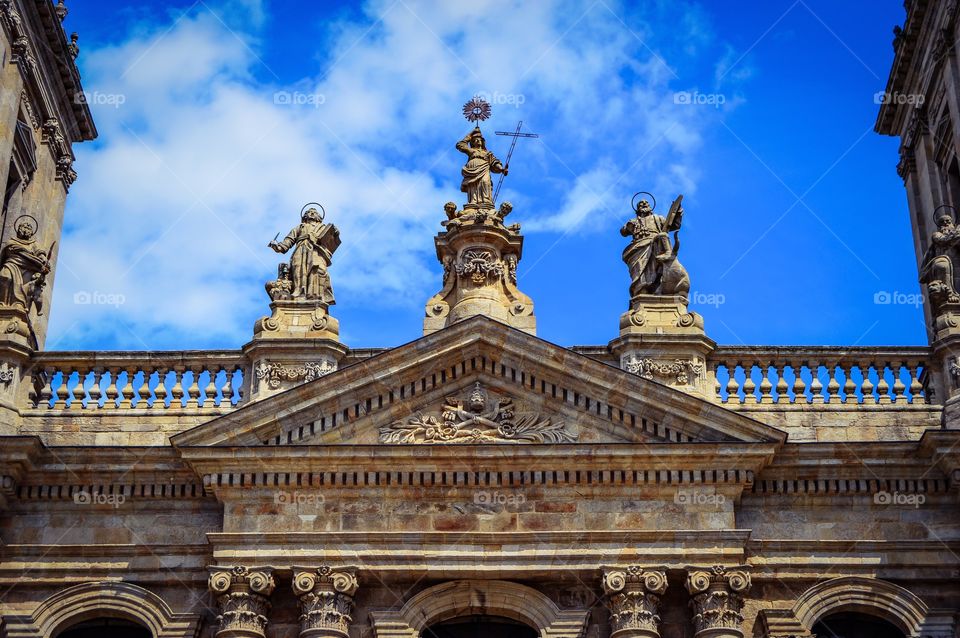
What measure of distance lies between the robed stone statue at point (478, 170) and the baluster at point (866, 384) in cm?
607

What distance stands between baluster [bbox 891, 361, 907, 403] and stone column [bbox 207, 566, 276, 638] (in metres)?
9.11

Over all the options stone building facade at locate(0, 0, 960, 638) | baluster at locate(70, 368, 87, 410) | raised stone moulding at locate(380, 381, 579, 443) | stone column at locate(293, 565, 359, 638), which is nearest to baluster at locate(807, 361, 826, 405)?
stone building facade at locate(0, 0, 960, 638)

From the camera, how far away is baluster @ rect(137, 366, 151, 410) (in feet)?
77.6

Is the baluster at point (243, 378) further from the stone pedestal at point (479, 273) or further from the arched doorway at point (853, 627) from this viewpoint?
the arched doorway at point (853, 627)

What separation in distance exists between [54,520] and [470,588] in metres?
5.80

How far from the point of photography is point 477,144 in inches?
1030

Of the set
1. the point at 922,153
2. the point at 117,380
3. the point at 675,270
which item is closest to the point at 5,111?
the point at 117,380

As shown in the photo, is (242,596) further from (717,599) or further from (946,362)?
(946,362)

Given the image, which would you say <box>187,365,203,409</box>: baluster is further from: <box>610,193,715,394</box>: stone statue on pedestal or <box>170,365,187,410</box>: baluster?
<box>610,193,715,394</box>: stone statue on pedestal

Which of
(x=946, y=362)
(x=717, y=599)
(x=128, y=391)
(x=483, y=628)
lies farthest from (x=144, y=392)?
(x=946, y=362)

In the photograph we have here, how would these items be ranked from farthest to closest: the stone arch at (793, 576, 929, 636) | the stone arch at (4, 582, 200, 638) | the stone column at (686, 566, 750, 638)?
the stone arch at (4, 582, 200, 638), the stone arch at (793, 576, 929, 636), the stone column at (686, 566, 750, 638)

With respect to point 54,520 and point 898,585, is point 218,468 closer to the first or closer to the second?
point 54,520

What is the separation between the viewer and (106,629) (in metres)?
22.1

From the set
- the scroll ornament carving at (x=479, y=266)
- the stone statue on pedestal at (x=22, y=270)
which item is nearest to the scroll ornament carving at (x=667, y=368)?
the scroll ornament carving at (x=479, y=266)
